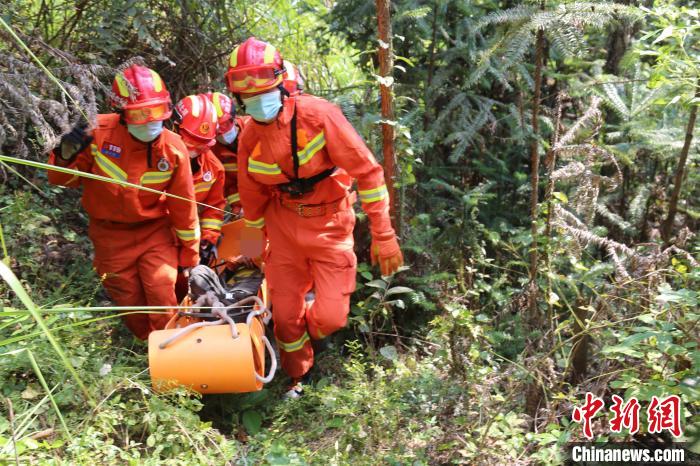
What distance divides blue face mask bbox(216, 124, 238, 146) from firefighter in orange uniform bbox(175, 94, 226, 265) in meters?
0.28

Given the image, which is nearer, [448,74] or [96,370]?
[96,370]

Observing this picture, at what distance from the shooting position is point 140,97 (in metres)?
3.76

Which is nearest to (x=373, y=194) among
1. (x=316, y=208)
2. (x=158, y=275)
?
(x=316, y=208)

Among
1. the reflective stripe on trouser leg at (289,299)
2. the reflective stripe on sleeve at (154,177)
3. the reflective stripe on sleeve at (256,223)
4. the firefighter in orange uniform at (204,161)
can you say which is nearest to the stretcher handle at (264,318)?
the reflective stripe on trouser leg at (289,299)

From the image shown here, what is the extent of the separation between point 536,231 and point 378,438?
157 centimetres

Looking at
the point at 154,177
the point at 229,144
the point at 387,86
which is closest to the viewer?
the point at 387,86

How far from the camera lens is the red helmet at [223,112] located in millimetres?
4680

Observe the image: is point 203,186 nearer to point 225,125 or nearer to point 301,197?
point 225,125

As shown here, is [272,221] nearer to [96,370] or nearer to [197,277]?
[197,277]

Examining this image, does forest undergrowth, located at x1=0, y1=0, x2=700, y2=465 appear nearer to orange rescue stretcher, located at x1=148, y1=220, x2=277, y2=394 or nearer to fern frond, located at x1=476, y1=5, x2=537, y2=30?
fern frond, located at x1=476, y1=5, x2=537, y2=30

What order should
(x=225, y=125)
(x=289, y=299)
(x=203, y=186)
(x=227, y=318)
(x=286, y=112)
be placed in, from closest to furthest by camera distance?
(x=227, y=318) → (x=286, y=112) → (x=289, y=299) → (x=203, y=186) → (x=225, y=125)

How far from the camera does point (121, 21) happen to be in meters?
4.64

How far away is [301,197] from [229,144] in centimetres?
144

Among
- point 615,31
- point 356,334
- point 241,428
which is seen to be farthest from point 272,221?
point 615,31
